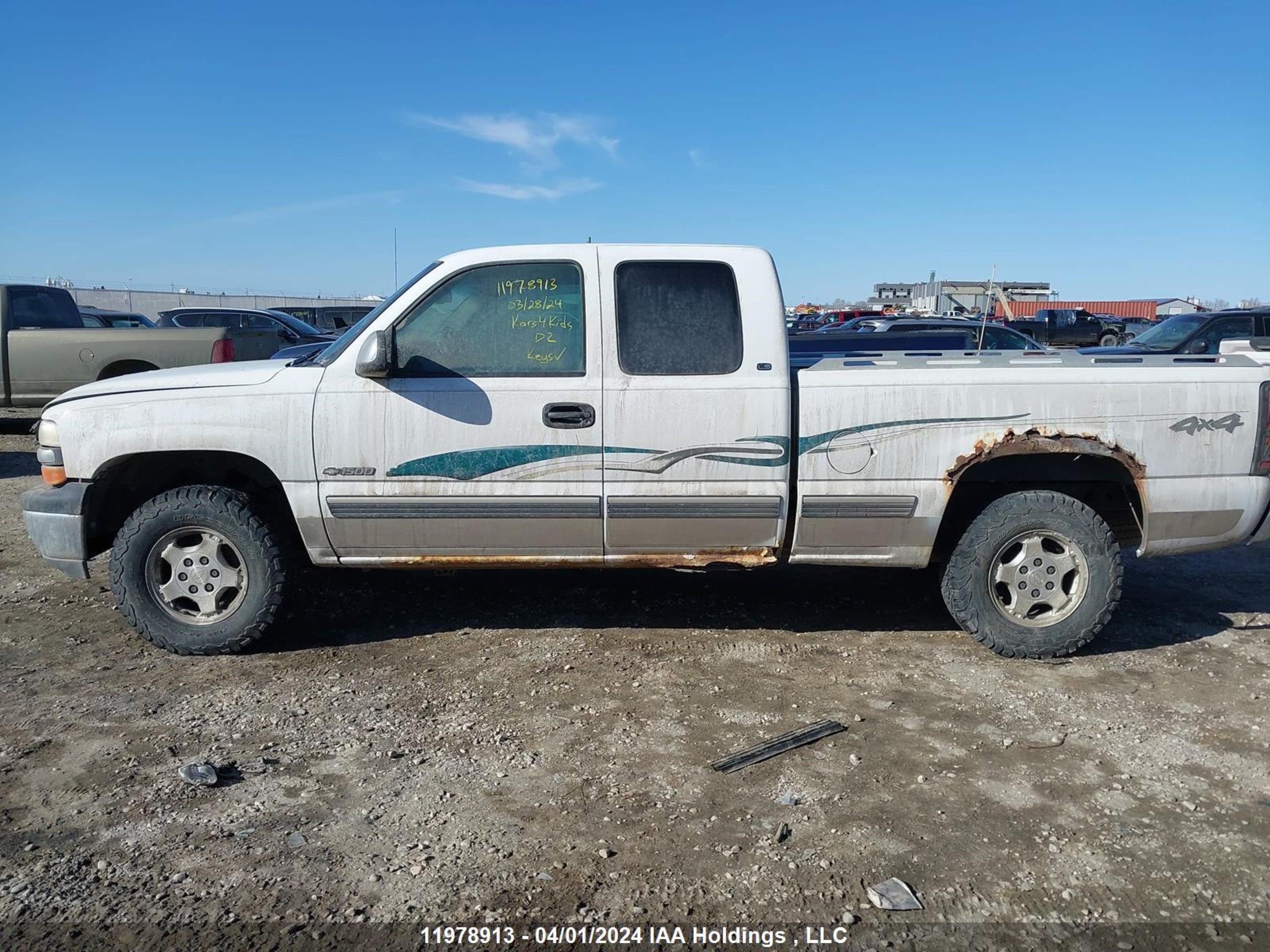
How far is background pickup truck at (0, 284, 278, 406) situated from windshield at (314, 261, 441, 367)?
6.18 m

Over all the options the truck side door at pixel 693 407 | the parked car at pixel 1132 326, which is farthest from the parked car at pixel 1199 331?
the parked car at pixel 1132 326

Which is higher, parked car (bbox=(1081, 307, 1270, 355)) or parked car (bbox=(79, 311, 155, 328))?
parked car (bbox=(79, 311, 155, 328))

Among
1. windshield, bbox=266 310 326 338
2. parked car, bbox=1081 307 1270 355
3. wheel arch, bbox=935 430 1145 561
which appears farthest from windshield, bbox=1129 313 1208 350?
windshield, bbox=266 310 326 338

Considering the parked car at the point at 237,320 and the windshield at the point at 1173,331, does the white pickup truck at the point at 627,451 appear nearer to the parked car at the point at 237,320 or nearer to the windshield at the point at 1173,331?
the windshield at the point at 1173,331

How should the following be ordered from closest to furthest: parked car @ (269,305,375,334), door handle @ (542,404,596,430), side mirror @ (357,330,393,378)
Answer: side mirror @ (357,330,393,378) → door handle @ (542,404,596,430) → parked car @ (269,305,375,334)

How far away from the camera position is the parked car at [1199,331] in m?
15.0

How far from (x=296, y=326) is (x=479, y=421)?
13869mm

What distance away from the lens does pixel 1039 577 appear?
188 inches

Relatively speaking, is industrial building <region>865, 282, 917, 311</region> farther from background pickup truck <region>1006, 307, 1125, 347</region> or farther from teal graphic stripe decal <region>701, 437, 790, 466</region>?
teal graphic stripe decal <region>701, 437, 790, 466</region>

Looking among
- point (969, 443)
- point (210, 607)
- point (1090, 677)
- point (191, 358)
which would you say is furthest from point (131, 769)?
point (191, 358)

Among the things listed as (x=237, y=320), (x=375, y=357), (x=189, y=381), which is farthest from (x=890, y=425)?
(x=237, y=320)

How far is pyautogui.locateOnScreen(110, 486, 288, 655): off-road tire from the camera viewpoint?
15.3 feet

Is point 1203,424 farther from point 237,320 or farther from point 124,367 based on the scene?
point 237,320

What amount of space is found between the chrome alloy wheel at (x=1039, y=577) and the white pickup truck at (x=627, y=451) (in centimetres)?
1
